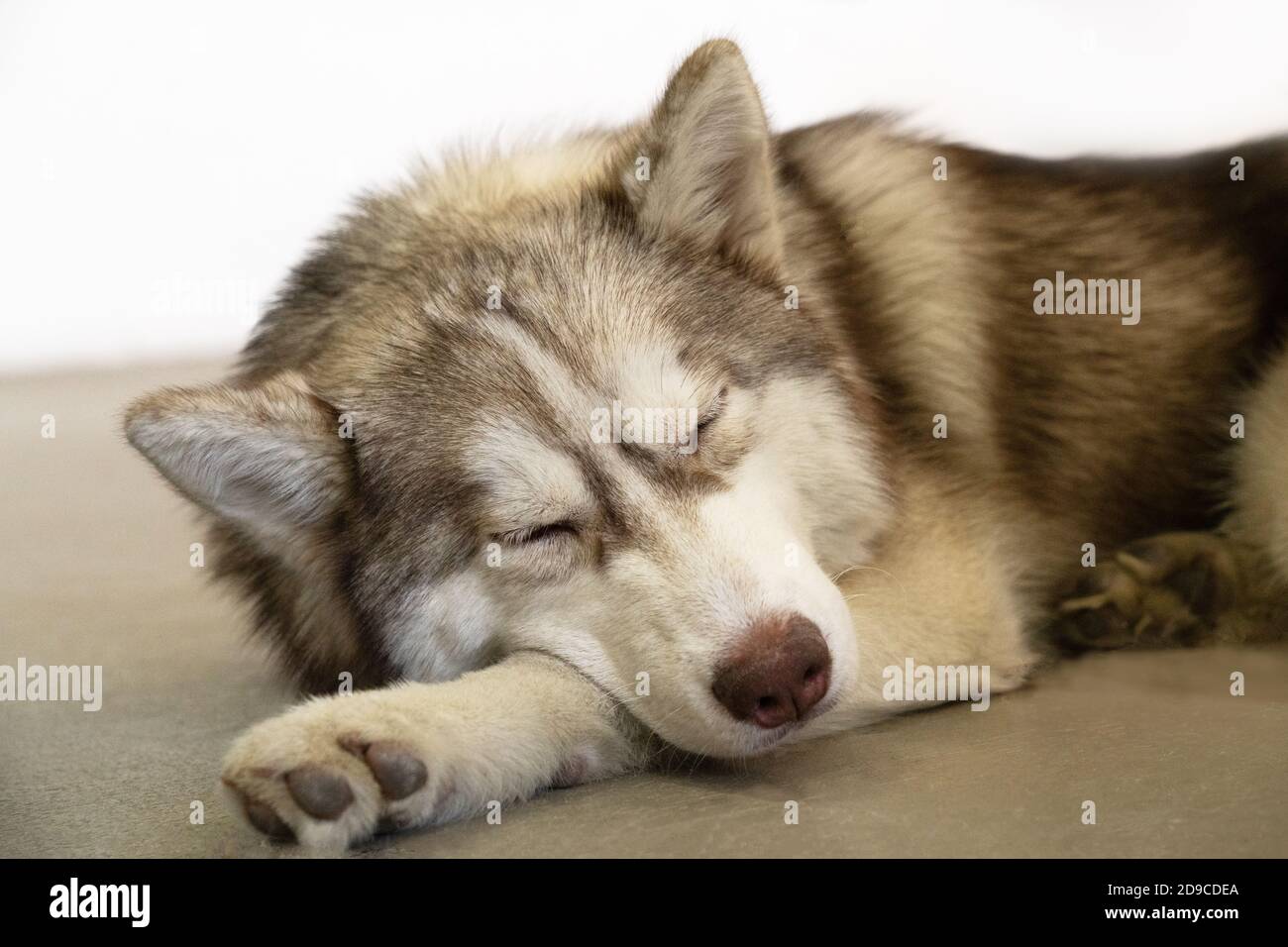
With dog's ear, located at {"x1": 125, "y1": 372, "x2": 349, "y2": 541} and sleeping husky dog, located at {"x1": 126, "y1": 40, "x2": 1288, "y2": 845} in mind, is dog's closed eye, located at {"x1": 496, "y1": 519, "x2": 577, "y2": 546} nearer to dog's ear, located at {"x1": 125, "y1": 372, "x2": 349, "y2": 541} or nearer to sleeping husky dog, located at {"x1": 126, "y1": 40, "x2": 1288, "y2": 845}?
sleeping husky dog, located at {"x1": 126, "y1": 40, "x2": 1288, "y2": 845}

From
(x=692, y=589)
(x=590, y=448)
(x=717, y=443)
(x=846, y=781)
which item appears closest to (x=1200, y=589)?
(x=846, y=781)

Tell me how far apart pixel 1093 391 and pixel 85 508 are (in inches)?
176

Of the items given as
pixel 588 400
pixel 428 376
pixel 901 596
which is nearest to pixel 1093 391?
pixel 901 596

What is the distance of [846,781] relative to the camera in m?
2.21

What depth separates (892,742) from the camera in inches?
94.3

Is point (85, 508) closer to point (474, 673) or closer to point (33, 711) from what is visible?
point (33, 711)

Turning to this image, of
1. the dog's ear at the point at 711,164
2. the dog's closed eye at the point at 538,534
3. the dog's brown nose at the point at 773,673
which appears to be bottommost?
the dog's brown nose at the point at 773,673

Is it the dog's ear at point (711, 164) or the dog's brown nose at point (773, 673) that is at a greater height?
the dog's ear at point (711, 164)

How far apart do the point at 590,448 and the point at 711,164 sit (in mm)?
683

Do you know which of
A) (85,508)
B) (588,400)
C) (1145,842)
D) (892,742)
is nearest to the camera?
(1145,842)

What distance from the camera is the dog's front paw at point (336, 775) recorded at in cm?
190

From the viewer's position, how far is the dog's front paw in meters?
1.90

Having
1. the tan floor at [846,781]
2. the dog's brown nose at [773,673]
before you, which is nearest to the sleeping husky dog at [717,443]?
the dog's brown nose at [773,673]

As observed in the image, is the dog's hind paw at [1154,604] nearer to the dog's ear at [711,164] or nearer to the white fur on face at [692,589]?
the white fur on face at [692,589]
